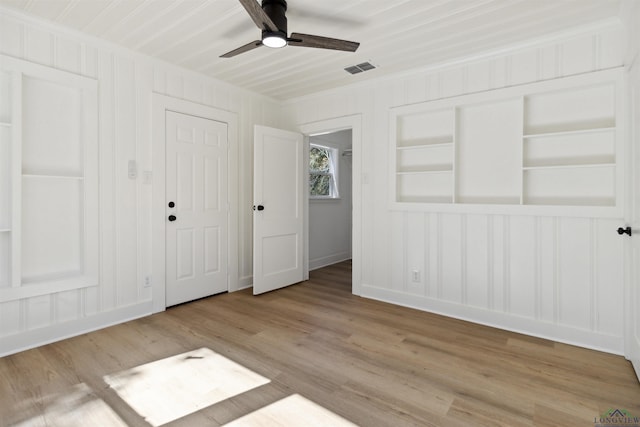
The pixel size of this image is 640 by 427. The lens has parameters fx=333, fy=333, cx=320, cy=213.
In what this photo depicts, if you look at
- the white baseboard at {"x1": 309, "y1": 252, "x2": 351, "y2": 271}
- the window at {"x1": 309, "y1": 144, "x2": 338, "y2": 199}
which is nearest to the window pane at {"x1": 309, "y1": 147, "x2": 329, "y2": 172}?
the window at {"x1": 309, "y1": 144, "x2": 338, "y2": 199}

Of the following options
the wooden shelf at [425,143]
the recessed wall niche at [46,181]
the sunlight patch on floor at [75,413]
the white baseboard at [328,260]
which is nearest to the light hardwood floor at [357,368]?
the sunlight patch on floor at [75,413]

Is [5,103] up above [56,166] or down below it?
above

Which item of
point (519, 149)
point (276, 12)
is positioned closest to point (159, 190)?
point (276, 12)

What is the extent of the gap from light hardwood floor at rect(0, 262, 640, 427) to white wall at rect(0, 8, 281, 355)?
20 cm

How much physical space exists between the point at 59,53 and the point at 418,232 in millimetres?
3646

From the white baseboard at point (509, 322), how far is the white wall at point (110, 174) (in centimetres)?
260

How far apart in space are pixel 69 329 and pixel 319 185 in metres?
4.09

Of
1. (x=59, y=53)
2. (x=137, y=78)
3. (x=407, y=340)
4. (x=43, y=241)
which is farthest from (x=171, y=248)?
(x=407, y=340)

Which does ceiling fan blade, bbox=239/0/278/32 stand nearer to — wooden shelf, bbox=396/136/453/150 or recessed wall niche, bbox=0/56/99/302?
recessed wall niche, bbox=0/56/99/302

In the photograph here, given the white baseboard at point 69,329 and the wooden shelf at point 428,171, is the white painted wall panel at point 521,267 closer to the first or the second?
the wooden shelf at point 428,171

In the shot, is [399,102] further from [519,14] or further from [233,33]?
[233,33]

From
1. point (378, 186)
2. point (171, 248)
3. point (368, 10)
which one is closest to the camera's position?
point (368, 10)

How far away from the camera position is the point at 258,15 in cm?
195

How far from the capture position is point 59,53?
2.74 metres
